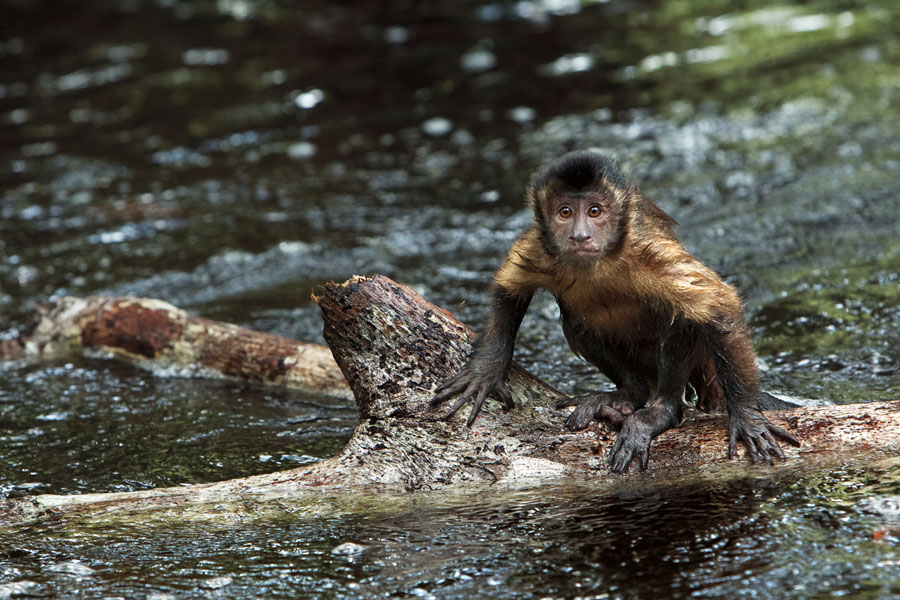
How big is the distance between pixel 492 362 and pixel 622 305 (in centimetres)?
68

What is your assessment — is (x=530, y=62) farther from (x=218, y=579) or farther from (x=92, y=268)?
(x=218, y=579)

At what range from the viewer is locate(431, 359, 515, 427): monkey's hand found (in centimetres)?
509

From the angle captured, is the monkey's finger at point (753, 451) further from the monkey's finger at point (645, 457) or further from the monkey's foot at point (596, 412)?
the monkey's foot at point (596, 412)

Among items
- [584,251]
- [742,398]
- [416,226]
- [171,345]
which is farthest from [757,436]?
[416,226]

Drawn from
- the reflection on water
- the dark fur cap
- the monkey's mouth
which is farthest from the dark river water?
the dark fur cap

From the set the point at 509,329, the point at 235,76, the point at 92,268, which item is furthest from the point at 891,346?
the point at 235,76

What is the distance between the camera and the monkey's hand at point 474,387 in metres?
5.09

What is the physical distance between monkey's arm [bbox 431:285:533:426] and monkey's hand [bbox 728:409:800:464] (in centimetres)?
103

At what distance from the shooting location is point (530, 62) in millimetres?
14469

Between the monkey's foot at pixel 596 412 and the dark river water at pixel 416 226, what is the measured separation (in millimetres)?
421

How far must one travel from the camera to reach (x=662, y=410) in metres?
5.24

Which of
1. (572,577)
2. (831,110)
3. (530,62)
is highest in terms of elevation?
(530,62)

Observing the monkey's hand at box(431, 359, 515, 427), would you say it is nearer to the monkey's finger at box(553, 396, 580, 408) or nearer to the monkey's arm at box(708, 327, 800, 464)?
the monkey's finger at box(553, 396, 580, 408)

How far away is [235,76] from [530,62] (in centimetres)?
403
